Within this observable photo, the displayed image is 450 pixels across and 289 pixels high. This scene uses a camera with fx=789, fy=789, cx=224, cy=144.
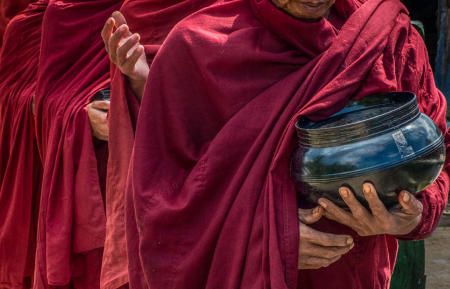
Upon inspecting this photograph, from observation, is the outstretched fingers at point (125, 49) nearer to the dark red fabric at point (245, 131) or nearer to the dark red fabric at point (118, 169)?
the dark red fabric at point (118, 169)

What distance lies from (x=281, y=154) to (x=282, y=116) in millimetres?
110

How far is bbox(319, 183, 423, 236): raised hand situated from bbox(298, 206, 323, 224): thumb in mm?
17

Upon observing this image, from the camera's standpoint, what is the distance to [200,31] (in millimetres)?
2020

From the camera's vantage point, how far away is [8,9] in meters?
4.42

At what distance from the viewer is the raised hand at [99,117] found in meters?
2.91

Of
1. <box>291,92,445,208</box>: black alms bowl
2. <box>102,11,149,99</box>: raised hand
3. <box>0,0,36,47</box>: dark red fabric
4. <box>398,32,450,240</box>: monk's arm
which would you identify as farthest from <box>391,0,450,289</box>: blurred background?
<box>0,0,36,47</box>: dark red fabric

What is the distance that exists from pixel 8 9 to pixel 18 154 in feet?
3.71

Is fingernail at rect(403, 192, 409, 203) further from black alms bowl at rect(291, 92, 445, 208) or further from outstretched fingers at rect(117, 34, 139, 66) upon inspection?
outstretched fingers at rect(117, 34, 139, 66)

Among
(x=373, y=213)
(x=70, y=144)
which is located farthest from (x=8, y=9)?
(x=373, y=213)

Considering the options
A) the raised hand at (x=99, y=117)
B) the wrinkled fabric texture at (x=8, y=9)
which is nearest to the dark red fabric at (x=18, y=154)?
the wrinkled fabric texture at (x=8, y=9)

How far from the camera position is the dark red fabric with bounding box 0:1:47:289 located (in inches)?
141

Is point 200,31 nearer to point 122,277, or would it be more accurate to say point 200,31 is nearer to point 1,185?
point 122,277

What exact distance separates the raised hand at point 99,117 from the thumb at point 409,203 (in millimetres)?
1376

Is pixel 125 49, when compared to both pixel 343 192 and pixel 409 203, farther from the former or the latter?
pixel 409 203
